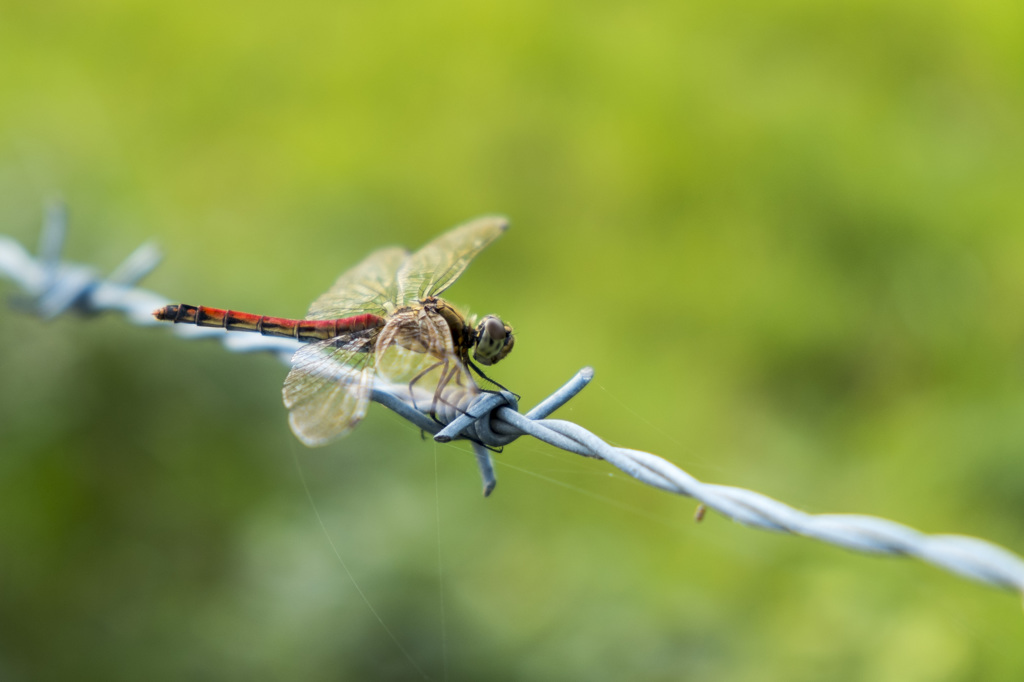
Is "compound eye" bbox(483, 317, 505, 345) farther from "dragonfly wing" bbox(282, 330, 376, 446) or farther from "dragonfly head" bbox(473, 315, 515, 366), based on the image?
"dragonfly wing" bbox(282, 330, 376, 446)

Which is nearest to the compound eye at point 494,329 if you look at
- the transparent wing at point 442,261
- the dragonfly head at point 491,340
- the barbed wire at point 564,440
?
the dragonfly head at point 491,340

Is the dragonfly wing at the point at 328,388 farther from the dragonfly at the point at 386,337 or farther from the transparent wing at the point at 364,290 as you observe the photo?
the transparent wing at the point at 364,290

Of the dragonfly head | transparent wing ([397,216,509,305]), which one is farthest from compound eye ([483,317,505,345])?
transparent wing ([397,216,509,305])

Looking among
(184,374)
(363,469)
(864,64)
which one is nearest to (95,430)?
(184,374)

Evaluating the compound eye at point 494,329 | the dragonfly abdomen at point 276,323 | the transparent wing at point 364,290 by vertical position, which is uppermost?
the transparent wing at point 364,290

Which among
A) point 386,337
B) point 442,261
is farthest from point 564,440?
point 442,261
